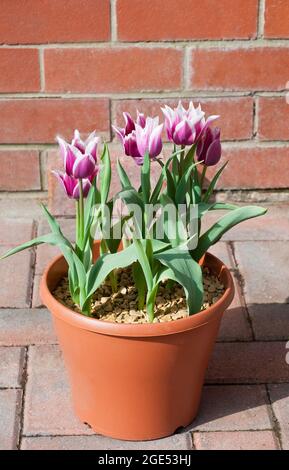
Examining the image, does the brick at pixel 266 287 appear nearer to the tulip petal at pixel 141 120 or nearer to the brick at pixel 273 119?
the brick at pixel 273 119

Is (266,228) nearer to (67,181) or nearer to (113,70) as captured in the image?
(113,70)

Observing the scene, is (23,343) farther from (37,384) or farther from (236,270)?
(236,270)

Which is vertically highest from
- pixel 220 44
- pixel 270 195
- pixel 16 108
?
pixel 220 44

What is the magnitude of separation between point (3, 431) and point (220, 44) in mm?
1409

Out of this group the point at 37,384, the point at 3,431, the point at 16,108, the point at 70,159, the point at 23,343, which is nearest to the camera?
the point at 70,159

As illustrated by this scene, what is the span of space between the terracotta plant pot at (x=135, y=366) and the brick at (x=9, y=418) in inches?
6.1

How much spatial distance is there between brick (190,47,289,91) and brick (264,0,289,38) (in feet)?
0.15

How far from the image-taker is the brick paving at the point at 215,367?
1.93m

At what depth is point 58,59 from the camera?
8.80ft

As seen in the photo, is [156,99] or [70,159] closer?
[70,159]

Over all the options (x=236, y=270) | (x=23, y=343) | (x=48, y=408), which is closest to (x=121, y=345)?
(x=48, y=408)

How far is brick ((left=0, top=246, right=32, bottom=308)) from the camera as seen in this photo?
2.41 m

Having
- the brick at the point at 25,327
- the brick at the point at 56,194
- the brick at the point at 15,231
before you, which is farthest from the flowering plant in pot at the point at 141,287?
the brick at the point at 56,194

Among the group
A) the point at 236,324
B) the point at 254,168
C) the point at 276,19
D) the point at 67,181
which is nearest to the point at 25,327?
the point at 236,324
